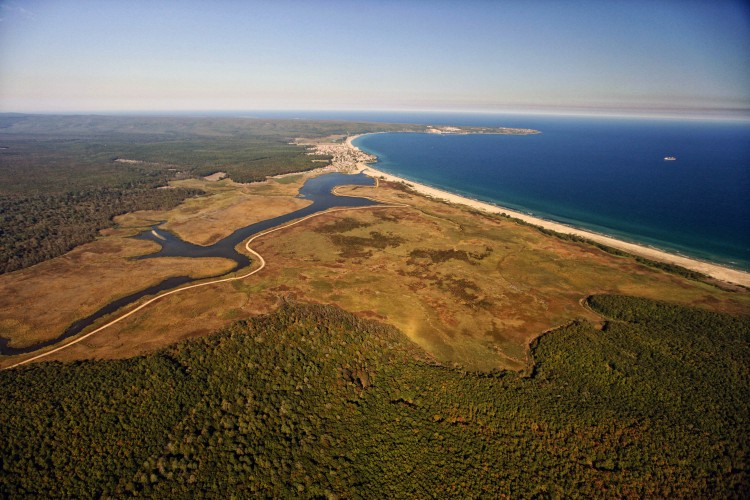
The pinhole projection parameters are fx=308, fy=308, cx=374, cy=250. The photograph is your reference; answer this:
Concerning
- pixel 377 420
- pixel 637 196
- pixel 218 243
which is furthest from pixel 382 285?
pixel 637 196

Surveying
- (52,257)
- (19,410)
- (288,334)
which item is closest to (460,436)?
(288,334)

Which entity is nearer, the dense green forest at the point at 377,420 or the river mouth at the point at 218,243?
the dense green forest at the point at 377,420

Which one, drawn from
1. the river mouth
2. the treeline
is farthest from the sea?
the treeline

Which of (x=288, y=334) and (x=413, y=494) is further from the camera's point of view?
(x=288, y=334)

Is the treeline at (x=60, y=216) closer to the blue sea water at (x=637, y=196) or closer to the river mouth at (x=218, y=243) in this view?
the river mouth at (x=218, y=243)

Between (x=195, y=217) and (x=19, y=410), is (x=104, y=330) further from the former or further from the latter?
(x=195, y=217)

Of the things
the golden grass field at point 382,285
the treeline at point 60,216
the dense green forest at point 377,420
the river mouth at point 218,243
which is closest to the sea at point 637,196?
the golden grass field at point 382,285
